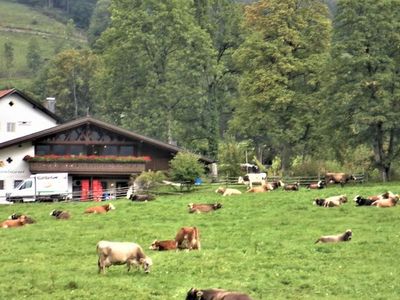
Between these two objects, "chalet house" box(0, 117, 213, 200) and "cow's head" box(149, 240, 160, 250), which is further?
"chalet house" box(0, 117, 213, 200)

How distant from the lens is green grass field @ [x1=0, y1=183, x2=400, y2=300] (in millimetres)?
15688

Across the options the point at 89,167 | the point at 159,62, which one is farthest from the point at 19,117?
the point at 159,62

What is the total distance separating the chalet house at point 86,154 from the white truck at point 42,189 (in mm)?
4173

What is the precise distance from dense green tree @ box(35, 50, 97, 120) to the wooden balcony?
153ft

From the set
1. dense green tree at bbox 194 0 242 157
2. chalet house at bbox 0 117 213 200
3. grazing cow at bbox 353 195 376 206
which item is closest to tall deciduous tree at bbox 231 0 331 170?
chalet house at bbox 0 117 213 200

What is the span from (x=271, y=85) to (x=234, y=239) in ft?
102

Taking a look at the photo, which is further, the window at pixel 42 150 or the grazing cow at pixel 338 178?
the window at pixel 42 150

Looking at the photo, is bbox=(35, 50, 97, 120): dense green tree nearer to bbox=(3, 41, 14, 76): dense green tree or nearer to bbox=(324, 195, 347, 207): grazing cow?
bbox=(3, 41, 14, 76): dense green tree

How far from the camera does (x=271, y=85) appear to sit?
5259 cm

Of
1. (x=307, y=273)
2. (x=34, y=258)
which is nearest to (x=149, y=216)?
(x=34, y=258)

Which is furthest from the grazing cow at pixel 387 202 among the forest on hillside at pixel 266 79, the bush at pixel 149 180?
the bush at pixel 149 180

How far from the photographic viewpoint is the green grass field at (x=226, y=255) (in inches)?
618

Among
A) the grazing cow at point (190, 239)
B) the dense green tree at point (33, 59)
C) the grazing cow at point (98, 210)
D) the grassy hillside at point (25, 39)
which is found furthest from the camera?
the grassy hillside at point (25, 39)

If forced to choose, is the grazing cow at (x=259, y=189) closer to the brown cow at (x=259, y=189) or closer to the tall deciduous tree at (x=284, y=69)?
the brown cow at (x=259, y=189)
